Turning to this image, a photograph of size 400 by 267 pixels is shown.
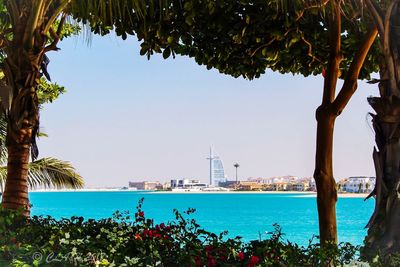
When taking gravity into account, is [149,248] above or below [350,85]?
below

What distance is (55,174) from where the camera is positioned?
1681 centimetres

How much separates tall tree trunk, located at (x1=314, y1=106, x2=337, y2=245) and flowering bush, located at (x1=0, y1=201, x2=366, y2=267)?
164 centimetres

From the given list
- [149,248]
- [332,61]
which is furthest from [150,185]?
[149,248]

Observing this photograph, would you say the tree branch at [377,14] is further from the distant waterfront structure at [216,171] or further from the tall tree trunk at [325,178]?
the distant waterfront structure at [216,171]

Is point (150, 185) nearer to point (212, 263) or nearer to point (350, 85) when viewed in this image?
point (350, 85)

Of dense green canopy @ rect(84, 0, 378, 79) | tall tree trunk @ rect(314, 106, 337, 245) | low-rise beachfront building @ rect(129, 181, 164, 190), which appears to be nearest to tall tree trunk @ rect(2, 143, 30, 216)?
dense green canopy @ rect(84, 0, 378, 79)

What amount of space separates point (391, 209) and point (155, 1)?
352 cm

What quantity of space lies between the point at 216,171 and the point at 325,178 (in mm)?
150573

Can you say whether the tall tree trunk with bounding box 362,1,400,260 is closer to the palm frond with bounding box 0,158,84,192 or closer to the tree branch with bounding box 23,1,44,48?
the tree branch with bounding box 23,1,44,48

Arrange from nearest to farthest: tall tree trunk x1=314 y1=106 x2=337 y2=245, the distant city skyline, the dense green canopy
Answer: the dense green canopy
tall tree trunk x1=314 y1=106 x2=337 y2=245
the distant city skyline

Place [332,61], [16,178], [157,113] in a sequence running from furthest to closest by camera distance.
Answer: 1. [157,113]
2. [332,61]
3. [16,178]

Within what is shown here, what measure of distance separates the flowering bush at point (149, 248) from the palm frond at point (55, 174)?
11178 millimetres

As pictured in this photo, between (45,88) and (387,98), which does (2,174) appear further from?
(387,98)

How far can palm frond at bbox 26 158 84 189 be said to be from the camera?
16.5 meters
